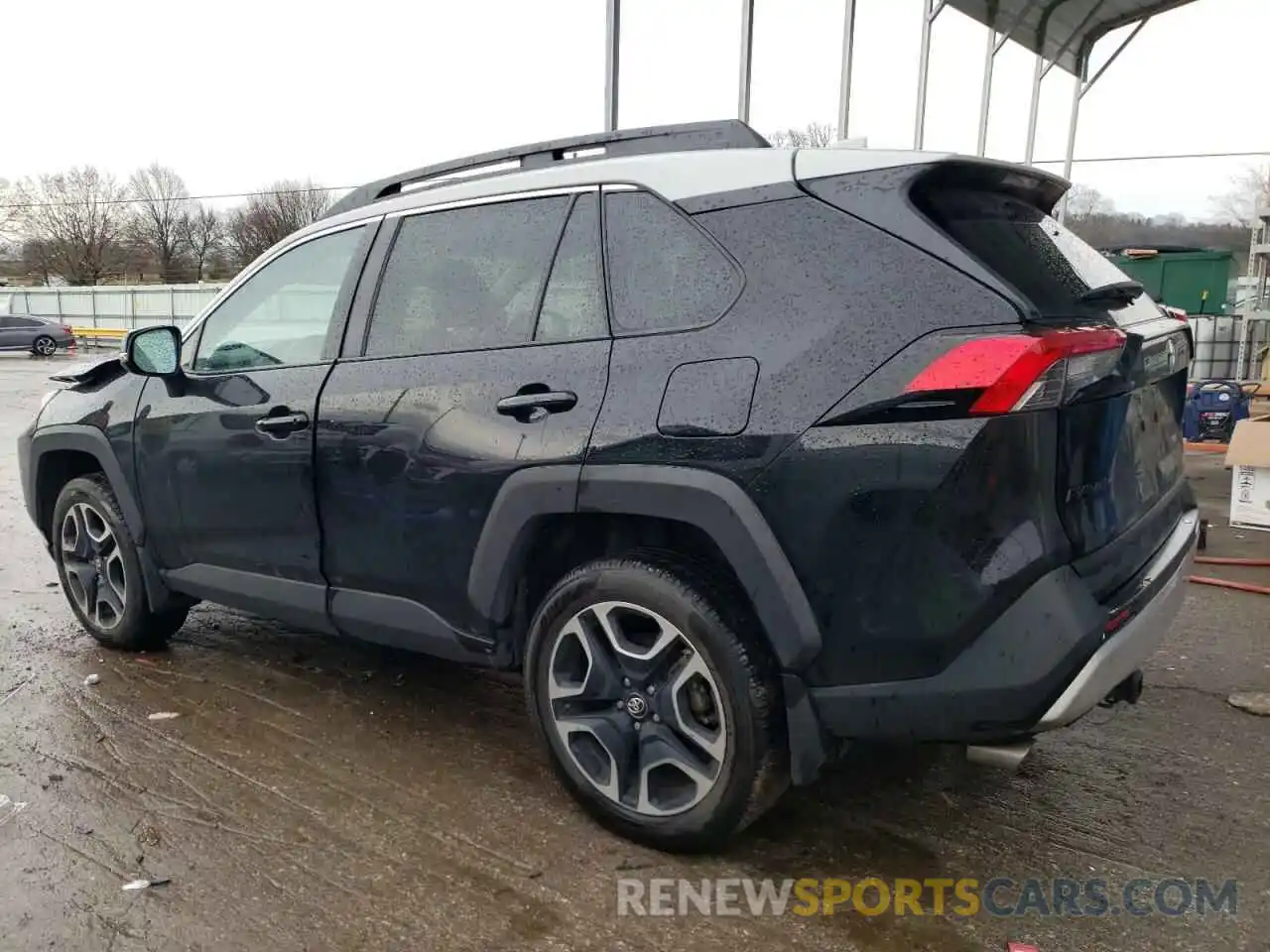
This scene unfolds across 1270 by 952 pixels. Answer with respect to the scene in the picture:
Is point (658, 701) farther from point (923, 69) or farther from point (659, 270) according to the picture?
point (923, 69)

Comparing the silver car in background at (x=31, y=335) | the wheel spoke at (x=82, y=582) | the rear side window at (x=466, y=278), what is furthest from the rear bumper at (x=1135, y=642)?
the silver car in background at (x=31, y=335)

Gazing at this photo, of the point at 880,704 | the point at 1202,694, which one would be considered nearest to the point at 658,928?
the point at 880,704

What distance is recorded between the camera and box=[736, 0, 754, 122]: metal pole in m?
9.35

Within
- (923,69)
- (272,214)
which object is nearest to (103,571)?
(923,69)

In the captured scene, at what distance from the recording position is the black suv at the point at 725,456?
83.6 inches

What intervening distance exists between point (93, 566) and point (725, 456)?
11.0 feet

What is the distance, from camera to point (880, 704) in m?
2.24

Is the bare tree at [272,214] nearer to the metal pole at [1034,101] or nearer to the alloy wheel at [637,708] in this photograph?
the metal pole at [1034,101]

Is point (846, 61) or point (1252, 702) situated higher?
point (846, 61)

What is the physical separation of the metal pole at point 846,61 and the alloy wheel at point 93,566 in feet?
27.1

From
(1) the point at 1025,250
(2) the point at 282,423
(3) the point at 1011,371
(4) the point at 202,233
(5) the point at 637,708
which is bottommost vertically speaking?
(5) the point at 637,708

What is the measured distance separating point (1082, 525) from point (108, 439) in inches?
148

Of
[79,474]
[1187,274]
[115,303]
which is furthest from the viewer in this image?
[115,303]

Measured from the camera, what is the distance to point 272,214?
217 ft
